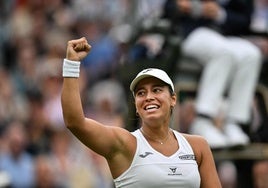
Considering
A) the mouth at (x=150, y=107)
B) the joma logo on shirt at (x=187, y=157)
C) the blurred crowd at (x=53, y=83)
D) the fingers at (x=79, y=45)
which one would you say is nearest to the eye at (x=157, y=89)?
the mouth at (x=150, y=107)

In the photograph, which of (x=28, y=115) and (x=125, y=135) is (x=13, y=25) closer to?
(x=28, y=115)

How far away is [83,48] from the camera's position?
6898mm

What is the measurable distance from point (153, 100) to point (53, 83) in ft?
29.4

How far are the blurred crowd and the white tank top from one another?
4551 millimetres

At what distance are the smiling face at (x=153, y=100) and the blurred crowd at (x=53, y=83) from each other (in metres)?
4.47

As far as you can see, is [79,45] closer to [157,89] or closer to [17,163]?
[157,89]

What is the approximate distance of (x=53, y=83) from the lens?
16.1m

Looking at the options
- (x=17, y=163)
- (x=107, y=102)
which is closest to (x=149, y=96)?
(x=17, y=163)

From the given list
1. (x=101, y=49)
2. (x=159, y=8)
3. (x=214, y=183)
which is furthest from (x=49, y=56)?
(x=214, y=183)

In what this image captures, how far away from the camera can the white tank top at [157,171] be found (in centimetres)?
702

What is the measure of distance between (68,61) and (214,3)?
502 cm

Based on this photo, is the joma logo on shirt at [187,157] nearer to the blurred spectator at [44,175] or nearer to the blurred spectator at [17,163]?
the blurred spectator at [17,163]

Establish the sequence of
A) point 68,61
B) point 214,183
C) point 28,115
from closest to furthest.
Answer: point 68,61, point 214,183, point 28,115

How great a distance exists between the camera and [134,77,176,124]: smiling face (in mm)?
7172
